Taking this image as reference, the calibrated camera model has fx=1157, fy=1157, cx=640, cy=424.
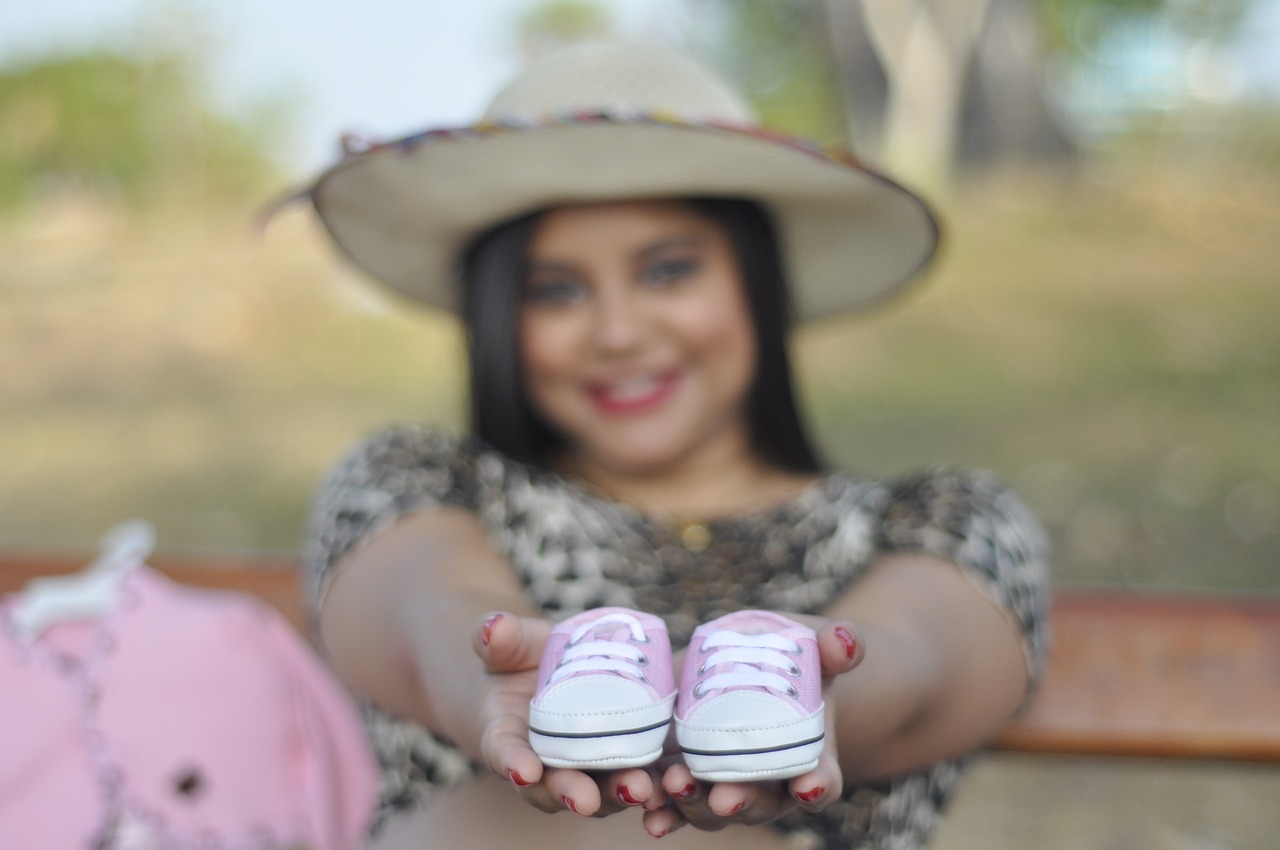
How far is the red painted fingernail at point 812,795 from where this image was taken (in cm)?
88

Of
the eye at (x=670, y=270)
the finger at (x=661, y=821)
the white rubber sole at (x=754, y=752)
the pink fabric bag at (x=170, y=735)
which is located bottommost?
the pink fabric bag at (x=170, y=735)

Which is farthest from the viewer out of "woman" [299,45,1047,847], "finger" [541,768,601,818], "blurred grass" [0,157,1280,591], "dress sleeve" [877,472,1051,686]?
"blurred grass" [0,157,1280,591]

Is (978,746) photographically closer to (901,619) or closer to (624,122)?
(901,619)

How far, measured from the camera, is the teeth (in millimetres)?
1657

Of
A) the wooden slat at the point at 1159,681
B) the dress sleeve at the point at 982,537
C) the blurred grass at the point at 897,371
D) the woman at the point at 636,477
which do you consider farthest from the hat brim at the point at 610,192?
the blurred grass at the point at 897,371

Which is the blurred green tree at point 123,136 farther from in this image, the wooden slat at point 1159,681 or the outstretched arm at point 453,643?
the wooden slat at point 1159,681

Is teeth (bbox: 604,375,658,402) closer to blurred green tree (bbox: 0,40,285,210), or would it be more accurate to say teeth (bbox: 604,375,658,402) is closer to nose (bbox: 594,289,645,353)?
nose (bbox: 594,289,645,353)

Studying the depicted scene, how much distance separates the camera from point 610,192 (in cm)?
157

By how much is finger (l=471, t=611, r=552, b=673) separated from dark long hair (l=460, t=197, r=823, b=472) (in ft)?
2.27

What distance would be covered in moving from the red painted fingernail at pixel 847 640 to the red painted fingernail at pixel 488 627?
0.93 feet

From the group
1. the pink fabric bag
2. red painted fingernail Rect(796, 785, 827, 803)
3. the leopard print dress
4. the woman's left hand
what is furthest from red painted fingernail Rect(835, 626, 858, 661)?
the pink fabric bag

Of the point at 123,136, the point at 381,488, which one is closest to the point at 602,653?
the point at 381,488

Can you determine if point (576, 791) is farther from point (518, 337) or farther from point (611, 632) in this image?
point (518, 337)

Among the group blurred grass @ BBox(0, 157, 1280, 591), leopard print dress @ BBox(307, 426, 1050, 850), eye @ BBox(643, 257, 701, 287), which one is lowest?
blurred grass @ BBox(0, 157, 1280, 591)
